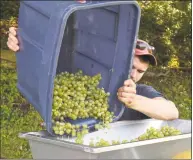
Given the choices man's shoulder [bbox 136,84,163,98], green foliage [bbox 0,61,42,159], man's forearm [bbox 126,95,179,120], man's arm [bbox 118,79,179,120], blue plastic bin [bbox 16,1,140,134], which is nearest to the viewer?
blue plastic bin [bbox 16,1,140,134]

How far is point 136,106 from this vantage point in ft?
6.86

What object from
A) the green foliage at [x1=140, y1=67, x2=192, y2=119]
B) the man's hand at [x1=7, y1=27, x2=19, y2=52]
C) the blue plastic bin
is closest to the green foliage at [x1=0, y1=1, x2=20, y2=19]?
the green foliage at [x1=140, y1=67, x2=192, y2=119]

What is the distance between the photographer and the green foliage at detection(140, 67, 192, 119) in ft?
17.3

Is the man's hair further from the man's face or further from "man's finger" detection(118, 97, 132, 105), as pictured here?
"man's finger" detection(118, 97, 132, 105)

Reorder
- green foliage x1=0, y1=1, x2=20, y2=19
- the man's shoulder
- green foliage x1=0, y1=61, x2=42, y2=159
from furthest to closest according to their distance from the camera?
green foliage x1=0, y1=1, x2=20, y2=19, green foliage x1=0, y1=61, x2=42, y2=159, the man's shoulder

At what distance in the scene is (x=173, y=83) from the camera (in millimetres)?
5523

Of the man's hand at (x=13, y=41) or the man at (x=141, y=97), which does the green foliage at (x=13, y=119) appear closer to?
the man at (x=141, y=97)

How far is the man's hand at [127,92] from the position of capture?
77.0 inches

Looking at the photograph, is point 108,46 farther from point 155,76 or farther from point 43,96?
point 155,76

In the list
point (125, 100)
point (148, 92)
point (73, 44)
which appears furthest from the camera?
point (148, 92)

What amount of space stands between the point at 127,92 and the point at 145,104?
0.69ft

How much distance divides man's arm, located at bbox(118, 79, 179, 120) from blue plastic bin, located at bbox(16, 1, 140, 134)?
0.06 metres

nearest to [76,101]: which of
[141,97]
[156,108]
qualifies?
[141,97]

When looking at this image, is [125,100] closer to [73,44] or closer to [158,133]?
[158,133]
